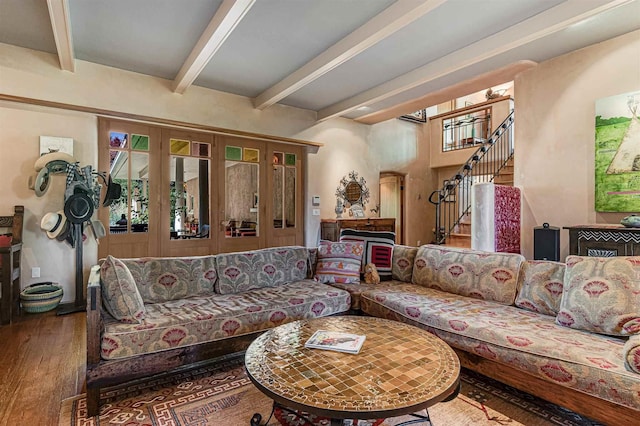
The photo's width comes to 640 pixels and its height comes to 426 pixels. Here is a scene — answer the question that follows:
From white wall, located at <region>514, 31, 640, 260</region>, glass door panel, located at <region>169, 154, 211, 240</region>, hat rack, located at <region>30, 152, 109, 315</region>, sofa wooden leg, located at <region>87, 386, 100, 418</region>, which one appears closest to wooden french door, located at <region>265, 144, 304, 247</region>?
glass door panel, located at <region>169, 154, 211, 240</region>

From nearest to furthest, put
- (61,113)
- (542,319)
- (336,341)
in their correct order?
(336,341) → (542,319) → (61,113)

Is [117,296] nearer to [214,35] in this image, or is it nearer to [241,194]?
[214,35]

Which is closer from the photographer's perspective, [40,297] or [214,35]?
[214,35]

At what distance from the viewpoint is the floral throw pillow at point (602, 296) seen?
194 centimetres

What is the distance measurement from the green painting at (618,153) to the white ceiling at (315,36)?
822 millimetres

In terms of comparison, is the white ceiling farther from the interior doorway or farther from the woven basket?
the interior doorway

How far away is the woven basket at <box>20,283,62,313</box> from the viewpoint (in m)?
3.74

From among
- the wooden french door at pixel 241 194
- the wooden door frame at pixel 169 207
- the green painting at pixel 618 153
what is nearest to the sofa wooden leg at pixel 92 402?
the wooden door frame at pixel 169 207

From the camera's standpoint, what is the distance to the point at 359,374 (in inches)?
58.2

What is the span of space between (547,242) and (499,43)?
2540mm

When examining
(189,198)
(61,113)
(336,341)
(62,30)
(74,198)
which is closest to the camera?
(336,341)

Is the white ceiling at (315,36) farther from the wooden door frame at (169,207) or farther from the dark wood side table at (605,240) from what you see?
the dark wood side table at (605,240)

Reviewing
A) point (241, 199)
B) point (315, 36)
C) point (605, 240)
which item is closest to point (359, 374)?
point (315, 36)

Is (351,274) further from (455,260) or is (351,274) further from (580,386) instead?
(580,386)
